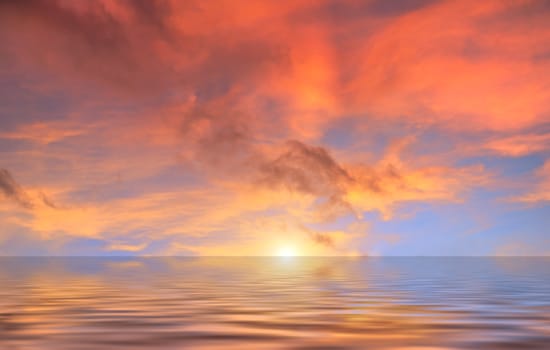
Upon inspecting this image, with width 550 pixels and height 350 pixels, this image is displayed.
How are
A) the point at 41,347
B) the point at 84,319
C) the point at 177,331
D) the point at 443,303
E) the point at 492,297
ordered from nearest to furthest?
the point at 41,347, the point at 177,331, the point at 84,319, the point at 443,303, the point at 492,297

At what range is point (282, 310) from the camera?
1161 inches

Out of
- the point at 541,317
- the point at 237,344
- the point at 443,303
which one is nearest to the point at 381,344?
the point at 237,344

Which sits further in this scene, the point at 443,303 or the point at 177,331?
the point at 443,303

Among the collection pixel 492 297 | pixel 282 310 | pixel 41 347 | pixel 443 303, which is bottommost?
pixel 41 347

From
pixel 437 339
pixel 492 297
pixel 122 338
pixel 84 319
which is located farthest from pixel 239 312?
pixel 492 297

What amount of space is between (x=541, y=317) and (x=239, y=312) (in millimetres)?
12609

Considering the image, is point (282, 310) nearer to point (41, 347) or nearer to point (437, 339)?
point (437, 339)

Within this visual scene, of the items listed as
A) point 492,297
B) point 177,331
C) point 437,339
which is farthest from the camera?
point 492,297

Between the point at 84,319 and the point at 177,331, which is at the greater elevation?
the point at 84,319

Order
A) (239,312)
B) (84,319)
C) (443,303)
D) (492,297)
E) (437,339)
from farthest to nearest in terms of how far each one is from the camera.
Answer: (492,297) < (443,303) < (239,312) < (84,319) < (437,339)

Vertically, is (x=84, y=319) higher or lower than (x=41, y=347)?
higher

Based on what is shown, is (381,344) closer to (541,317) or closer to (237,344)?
(237,344)

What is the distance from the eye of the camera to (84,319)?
25.9 meters

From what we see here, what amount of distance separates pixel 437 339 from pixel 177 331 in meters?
8.41
